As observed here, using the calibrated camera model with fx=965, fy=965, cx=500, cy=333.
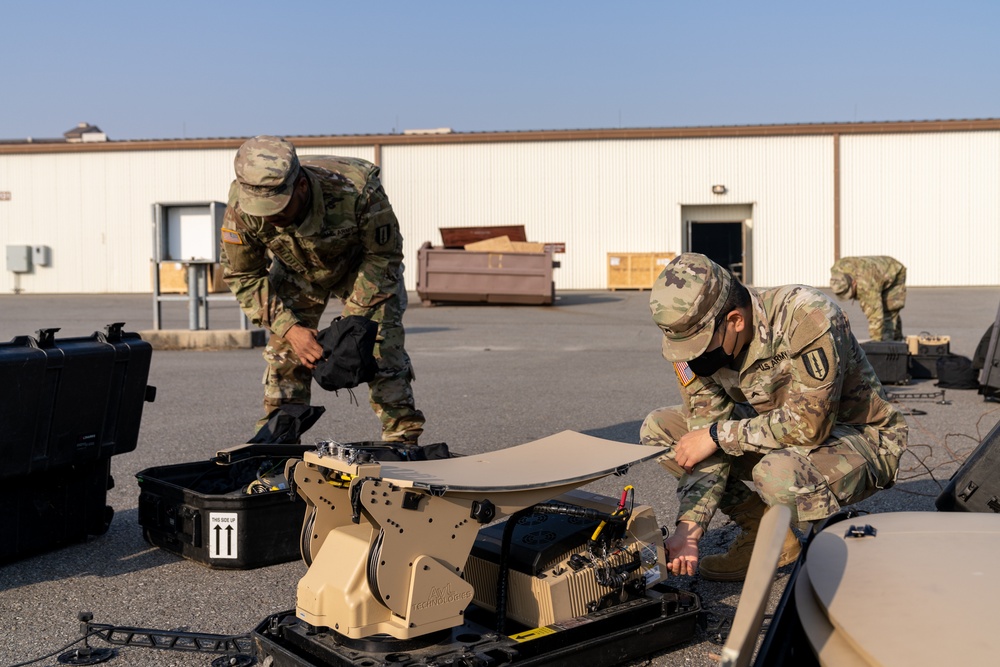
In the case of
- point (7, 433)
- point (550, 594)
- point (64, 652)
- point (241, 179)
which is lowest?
point (64, 652)

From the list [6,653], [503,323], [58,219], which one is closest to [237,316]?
[503,323]

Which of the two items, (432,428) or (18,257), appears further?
(18,257)

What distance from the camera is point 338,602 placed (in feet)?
9.02

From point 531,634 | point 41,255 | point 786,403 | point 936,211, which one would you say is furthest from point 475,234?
point 531,634

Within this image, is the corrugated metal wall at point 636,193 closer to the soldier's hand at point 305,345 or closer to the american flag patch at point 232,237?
the american flag patch at point 232,237

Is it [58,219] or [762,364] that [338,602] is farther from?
[58,219]

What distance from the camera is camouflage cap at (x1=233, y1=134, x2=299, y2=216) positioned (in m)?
4.57

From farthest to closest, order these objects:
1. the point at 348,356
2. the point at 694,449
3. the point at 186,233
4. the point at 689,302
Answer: the point at 186,233 → the point at 348,356 → the point at 694,449 → the point at 689,302

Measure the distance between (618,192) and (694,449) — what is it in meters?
29.1

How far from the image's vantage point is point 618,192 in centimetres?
3203

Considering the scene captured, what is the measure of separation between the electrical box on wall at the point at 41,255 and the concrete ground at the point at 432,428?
15216 millimetres

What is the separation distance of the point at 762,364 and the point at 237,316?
19025 mm

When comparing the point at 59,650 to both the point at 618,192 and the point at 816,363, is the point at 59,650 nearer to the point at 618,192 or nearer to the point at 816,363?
the point at 816,363

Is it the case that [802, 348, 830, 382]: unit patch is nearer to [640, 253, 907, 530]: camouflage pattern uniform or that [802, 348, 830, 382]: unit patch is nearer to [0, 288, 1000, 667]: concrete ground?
[640, 253, 907, 530]: camouflage pattern uniform
